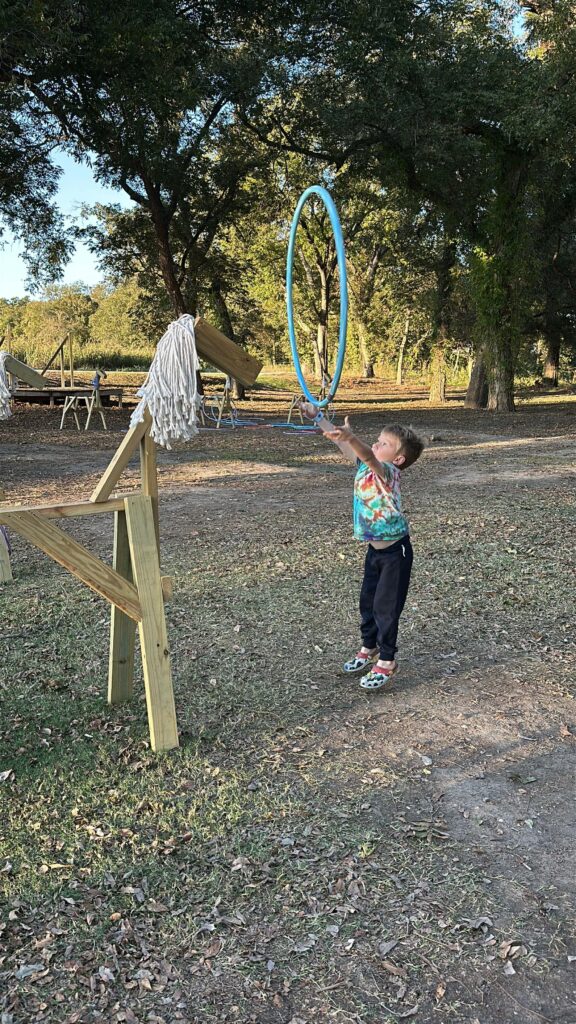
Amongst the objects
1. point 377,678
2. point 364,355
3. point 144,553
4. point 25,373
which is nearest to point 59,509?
point 144,553

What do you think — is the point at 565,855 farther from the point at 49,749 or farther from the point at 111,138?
Answer: the point at 111,138

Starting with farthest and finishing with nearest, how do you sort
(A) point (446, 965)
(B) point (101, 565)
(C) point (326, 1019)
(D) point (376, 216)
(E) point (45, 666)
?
(D) point (376, 216) < (E) point (45, 666) < (B) point (101, 565) < (A) point (446, 965) < (C) point (326, 1019)

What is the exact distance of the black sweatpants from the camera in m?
3.93

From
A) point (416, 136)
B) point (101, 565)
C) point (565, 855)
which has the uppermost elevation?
point (416, 136)

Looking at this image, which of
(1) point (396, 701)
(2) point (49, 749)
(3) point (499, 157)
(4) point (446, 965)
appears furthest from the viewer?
(3) point (499, 157)

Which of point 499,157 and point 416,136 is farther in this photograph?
point 499,157

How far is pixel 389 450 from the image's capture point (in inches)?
154

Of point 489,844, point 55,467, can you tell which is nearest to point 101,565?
point 489,844

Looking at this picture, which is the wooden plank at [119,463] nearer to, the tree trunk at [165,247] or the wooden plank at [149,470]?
the wooden plank at [149,470]

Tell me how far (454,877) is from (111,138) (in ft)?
58.0

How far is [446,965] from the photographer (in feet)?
7.37

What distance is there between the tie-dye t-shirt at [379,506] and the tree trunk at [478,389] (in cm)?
2015

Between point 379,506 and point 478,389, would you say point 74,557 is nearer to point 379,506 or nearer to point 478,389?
point 379,506

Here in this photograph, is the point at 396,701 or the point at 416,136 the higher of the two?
the point at 416,136
